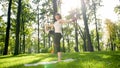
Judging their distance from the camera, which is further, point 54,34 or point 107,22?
point 107,22

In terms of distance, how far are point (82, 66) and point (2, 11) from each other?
45227 millimetres

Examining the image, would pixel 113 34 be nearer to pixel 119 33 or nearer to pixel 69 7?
pixel 119 33

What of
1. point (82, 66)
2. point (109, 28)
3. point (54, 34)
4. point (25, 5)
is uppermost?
point (25, 5)

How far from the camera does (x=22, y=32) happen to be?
46375mm

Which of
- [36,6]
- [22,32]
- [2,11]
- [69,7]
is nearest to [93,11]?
[69,7]

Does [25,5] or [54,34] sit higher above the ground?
[25,5]

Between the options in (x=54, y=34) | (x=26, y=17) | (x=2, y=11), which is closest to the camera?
(x=54, y=34)

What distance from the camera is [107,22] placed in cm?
6556

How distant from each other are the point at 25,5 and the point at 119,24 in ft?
151

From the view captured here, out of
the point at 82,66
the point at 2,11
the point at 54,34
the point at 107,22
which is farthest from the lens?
the point at 107,22

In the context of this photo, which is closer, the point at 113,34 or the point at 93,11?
the point at 93,11

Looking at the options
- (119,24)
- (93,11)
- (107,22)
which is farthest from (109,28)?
(93,11)

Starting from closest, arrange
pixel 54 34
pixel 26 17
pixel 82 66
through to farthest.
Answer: pixel 82 66 < pixel 54 34 < pixel 26 17

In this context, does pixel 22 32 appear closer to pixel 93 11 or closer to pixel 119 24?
pixel 93 11
